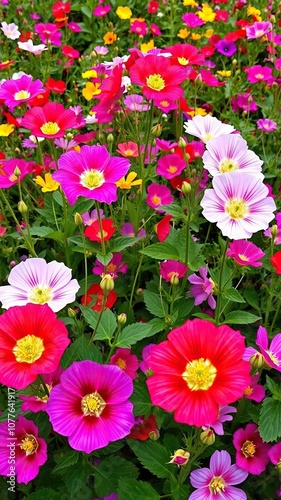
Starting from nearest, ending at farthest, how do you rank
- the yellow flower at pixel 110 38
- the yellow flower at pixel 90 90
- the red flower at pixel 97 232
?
the red flower at pixel 97 232 → the yellow flower at pixel 90 90 → the yellow flower at pixel 110 38

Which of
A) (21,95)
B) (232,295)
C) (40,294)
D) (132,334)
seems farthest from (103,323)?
(21,95)

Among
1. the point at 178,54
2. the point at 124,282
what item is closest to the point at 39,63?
the point at 178,54

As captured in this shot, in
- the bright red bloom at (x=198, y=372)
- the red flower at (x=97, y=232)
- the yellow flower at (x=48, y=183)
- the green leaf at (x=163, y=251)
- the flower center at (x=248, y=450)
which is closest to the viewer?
the bright red bloom at (x=198, y=372)

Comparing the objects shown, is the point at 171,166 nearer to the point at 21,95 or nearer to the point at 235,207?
the point at 21,95

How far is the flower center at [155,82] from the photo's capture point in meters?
1.82

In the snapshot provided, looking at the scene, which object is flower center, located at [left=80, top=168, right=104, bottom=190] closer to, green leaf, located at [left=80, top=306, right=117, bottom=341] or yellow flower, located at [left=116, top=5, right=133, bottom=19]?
green leaf, located at [left=80, top=306, right=117, bottom=341]

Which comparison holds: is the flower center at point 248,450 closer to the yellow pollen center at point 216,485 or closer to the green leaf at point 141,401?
the yellow pollen center at point 216,485

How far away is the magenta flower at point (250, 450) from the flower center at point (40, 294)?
0.74 m

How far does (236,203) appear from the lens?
1402mm

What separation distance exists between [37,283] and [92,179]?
37cm

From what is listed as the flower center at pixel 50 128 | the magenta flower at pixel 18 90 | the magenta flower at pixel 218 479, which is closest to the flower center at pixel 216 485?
the magenta flower at pixel 218 479

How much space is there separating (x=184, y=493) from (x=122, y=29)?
Result: 3.66 meters

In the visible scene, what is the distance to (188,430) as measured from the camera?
5.15 feet

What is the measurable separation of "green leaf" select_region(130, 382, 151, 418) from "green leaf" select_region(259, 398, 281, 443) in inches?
13.5
